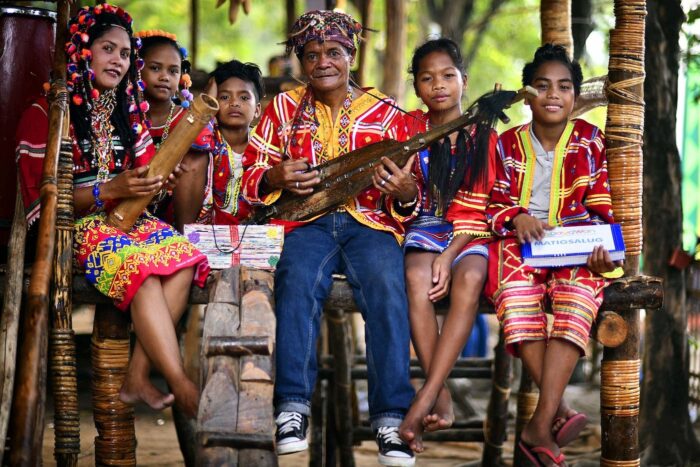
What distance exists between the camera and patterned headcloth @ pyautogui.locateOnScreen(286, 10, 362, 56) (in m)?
4.58

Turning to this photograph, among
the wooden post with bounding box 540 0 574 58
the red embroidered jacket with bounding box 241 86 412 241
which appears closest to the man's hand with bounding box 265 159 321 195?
the red embroidered jacket with bounding box 241 86 412 241

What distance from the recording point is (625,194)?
14.5 feet

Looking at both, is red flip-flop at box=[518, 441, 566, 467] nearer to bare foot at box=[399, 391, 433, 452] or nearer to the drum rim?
bare foot at box=[399, 391, 433, 452]

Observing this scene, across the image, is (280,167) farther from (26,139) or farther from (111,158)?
(26,139)

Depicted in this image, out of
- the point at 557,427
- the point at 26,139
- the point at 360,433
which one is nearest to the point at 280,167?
the point at 26,139

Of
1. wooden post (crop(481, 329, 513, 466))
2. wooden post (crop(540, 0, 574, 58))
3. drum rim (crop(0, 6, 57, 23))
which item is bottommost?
wooden post (crop(481, 329, 513, 466))

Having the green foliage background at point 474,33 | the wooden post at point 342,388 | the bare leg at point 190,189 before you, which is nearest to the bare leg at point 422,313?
the bare leg at point 190,189

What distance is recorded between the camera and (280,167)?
4445 millimetres

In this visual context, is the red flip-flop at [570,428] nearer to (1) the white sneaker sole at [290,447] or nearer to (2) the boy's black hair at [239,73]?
(1) the white sneaker sole at [290,447]

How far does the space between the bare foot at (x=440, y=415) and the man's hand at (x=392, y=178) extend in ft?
3.00

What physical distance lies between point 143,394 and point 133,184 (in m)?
0.93

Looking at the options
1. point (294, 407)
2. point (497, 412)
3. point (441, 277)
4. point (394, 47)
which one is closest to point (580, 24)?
point (394, 47)

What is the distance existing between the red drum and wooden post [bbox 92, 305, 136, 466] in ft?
2.90

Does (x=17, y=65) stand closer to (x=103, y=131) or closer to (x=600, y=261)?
(x=103, y=131)
